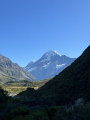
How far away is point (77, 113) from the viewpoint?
86.7ft

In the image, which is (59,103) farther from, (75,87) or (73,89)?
(75,87)

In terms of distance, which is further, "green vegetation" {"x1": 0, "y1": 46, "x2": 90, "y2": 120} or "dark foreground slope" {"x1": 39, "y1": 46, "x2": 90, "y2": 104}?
"dark foreground slope" {"x1": 39, "y1": 46, "x2": 90, "y2": 104}

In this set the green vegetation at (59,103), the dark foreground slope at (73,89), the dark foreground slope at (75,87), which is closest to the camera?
the green vegetation at (59,103)

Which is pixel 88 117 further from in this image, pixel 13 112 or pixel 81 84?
A: pixel 81 84

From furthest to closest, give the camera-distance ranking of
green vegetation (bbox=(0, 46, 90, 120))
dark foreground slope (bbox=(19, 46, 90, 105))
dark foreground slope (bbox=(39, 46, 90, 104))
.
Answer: dark foreground slope (bbox=(39, 46, 90, 104)) < dark foreground slope (bbox=(19, 46, 90, 105)) < green vegetation (bbox=(0, 46, 90, 120))

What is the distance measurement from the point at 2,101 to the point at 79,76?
4805cm

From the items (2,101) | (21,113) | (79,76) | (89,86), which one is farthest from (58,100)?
(21,113)

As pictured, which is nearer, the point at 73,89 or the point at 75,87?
the point at 73,89

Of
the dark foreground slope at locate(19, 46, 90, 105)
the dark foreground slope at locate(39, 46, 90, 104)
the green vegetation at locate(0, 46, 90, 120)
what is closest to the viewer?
the green vegetation at locate(0, 46, 90, 120)

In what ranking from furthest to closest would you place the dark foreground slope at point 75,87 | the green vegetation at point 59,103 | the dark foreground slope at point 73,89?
the dark foreground slope at point 75,87
the dark foreground slope at point 73,89
the green vegetation at point 59,103

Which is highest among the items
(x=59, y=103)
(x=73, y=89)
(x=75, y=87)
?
(x=75, y=87)

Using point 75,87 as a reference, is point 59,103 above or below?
below

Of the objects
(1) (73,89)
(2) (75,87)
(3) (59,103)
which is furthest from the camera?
(2) (75,87)

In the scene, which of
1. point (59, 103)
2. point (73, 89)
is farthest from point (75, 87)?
point (59, 103)
